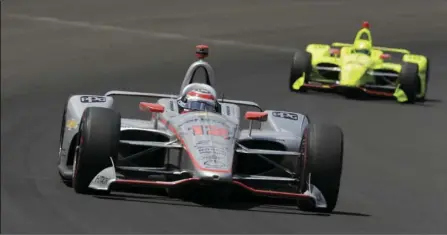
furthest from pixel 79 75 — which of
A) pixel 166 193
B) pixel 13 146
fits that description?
pixel 166 193

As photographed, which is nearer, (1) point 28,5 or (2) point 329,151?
(2) point 329,151

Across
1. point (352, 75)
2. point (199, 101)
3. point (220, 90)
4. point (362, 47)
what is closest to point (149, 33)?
point (220, 90)

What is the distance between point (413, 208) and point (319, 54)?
10.6 meters

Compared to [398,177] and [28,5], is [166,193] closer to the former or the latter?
[398,177]

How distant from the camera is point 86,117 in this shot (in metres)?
13.4

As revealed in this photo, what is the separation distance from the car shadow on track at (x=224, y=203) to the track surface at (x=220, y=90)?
0.17ft

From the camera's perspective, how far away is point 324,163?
13.4 m

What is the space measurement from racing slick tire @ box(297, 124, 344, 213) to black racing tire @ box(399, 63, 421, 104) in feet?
34.4

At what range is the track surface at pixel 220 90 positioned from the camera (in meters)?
12.7

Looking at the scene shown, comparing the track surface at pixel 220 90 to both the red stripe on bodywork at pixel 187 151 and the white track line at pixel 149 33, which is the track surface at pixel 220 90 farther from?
the red stripe on bodywork at pixel 187 151

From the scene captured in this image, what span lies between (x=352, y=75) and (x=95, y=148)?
11155 millimetres

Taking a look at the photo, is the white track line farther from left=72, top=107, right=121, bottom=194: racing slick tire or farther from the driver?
left=72, top=107, right=121, bottom=194: racing slick tire

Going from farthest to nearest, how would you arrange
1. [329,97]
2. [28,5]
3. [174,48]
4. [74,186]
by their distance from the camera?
[28,5] < [174,48] < [329,97] < [74,186]

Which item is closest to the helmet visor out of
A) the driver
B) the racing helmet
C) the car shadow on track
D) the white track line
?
the driver
